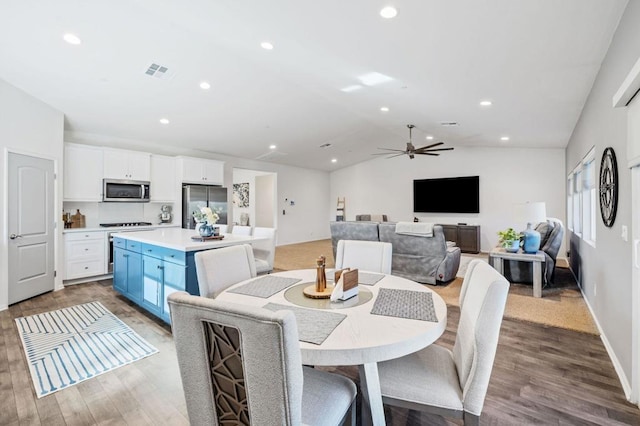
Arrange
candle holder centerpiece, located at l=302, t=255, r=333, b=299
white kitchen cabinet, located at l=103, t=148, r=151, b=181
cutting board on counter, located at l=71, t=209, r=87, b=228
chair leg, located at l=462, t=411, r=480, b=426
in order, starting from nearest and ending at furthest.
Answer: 1. chair leg, located at l=462, t=411, r=480, b=426
2. candle holder centerpiece, located at l=302, t=255, r=333, b=299
3. cutting board on counter, located at l=71, t=209, r=87, b=228
4. white kitchen cabinet, located at l=103, t=148, r=151, b=181

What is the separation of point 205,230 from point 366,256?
1.82m

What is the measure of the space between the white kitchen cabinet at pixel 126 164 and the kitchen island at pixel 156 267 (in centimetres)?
166

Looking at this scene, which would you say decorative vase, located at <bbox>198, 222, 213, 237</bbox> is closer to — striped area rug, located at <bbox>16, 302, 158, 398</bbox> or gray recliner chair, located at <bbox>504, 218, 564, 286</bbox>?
striped area rug, located at <bbox>16, 302, 158, 398</bbox>

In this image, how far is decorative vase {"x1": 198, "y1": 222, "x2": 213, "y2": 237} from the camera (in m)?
3.29

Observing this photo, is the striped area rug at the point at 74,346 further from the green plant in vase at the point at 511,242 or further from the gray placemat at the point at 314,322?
the green plant in vase at the point at 511,242

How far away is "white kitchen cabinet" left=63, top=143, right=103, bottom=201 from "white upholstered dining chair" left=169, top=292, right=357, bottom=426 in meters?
5.06

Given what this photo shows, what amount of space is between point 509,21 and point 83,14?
11.6 ft

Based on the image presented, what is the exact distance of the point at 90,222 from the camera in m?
5.20

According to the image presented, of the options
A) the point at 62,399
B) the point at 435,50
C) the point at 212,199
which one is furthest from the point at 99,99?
the point at 435,50

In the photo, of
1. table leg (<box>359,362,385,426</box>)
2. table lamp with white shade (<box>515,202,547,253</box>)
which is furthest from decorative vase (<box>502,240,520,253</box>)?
table leg (<box>359,362,385,426</box>)

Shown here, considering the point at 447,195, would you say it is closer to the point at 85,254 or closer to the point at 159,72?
the point at 159,72

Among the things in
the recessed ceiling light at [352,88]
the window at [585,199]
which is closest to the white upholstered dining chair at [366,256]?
the recessed ceiling light at [352,88]

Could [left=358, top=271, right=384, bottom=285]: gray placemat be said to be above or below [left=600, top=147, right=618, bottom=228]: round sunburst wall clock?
below

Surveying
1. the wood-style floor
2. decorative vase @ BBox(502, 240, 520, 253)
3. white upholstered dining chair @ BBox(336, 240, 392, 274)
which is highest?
white upholstered dining chair @ BBox(336, 240, 392, 274)
